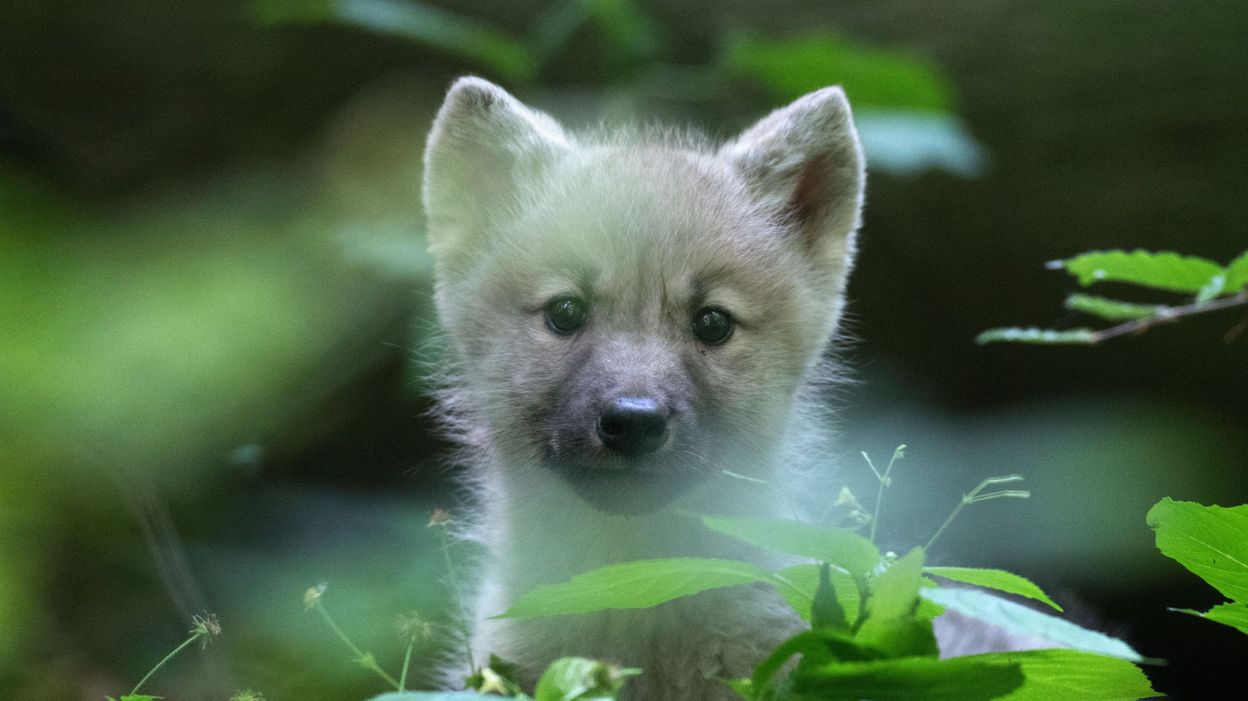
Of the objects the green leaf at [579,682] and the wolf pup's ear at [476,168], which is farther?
the wolf pup's ear at [476,168]

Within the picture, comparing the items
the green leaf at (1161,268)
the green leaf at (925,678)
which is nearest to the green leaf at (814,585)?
the green leaf at (925,678)

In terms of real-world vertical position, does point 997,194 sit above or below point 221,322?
above

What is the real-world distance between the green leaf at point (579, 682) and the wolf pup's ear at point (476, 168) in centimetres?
196

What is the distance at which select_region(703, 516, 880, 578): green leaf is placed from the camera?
1.63m

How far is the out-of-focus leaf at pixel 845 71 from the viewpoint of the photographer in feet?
15.3

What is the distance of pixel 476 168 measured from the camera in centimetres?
351

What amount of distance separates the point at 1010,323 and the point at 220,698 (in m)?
3.66

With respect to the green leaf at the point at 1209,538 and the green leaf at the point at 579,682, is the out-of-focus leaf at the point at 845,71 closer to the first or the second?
the green leaf at the point at 1209,538

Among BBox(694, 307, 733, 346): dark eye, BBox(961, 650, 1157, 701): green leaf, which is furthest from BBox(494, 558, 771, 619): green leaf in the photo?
BBox(694, 307, 733, 346): dark eye

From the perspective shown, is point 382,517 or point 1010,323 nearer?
point 382,517

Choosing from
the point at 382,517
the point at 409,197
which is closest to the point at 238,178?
the point at 409,197

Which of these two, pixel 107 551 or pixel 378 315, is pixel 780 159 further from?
pixel 107 551

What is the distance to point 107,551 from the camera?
14.4 ft

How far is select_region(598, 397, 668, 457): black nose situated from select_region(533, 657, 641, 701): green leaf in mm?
1012
